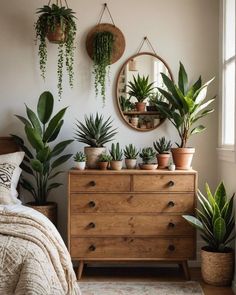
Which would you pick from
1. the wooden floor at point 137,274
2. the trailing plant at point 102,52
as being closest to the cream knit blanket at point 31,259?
the wooden floor at point 137,274

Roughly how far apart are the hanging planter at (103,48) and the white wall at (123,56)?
0.06 meters

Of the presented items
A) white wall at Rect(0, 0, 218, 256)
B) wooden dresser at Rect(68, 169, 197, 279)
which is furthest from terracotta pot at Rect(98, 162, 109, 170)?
white wall at Rect(0, 0, 218, 256)

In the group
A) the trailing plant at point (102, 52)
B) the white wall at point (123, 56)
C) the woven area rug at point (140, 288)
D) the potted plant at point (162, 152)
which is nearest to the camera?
the woven area rug at point (140, 288)

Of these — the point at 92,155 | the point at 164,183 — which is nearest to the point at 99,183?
the point at 92,155

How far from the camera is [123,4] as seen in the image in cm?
370

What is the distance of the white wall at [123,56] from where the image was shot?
370cm

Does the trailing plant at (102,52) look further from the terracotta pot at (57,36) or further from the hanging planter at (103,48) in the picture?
the terracotta pot at (57,36)

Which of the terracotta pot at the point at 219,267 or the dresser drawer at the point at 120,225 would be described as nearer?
the terracotta pot at the point at 219,267

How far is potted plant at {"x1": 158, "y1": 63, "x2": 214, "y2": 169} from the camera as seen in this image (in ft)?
11.0

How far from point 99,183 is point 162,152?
25.5 inches

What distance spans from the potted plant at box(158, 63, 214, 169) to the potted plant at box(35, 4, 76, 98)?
0.90m

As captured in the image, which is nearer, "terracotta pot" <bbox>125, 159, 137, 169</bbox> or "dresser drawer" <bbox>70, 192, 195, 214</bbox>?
"dresser drawer" <bbox>70, 192, 195, 214</bbox>

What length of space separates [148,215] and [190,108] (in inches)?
38.2

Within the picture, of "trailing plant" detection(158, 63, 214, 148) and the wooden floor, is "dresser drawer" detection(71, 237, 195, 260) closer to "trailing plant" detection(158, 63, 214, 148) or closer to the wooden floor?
the wooden floor
